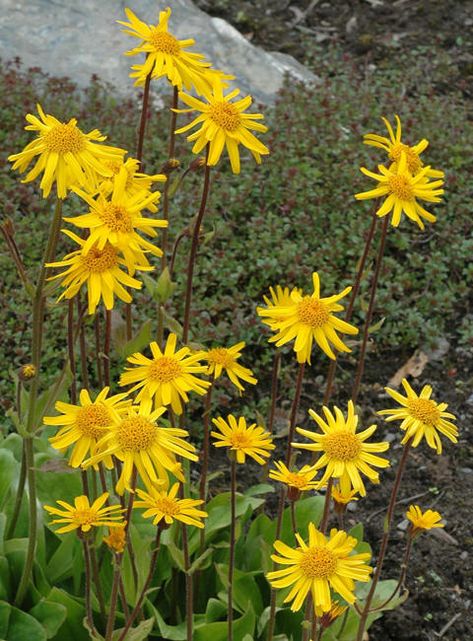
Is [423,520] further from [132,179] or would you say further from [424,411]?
[132,179]

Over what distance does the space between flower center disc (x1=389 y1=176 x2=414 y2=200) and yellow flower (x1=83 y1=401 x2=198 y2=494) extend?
0.94 metres

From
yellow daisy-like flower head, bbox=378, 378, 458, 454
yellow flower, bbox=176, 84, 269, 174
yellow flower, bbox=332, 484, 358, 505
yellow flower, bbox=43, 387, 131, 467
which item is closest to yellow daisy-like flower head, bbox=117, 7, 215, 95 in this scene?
yellow flower, bbox=176, 84, 269, 174

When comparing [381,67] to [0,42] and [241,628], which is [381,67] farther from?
[241,628]

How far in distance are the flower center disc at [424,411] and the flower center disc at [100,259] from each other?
81cm

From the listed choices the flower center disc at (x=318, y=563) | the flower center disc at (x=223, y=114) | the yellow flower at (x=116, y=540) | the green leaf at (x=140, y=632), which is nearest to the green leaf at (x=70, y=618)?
the green leaf at (x=140, y=632)

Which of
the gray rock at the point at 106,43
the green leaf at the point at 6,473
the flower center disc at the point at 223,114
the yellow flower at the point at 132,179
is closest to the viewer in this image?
the yellow flower at the point at 132,179

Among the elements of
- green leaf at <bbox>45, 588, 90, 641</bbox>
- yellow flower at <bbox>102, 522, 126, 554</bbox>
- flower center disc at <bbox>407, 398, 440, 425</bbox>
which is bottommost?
green leaf at <bbox>45, 588, 90, 641</bbox>

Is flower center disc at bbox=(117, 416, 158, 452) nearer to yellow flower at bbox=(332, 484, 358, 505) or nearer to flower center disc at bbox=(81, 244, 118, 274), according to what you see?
flower center disc at bbox=(81, 244, 118, 274)

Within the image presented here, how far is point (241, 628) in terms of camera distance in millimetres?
2730

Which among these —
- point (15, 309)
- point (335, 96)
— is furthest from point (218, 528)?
point (335, 96)

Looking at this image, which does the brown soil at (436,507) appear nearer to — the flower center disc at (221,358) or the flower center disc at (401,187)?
the flower center disc at (221,358)

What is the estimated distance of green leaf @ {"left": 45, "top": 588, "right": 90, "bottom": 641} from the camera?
2662 mm

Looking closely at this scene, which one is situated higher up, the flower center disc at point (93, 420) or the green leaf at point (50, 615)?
the flower center disc at point (93, 420)

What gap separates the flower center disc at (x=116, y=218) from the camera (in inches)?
85.1
